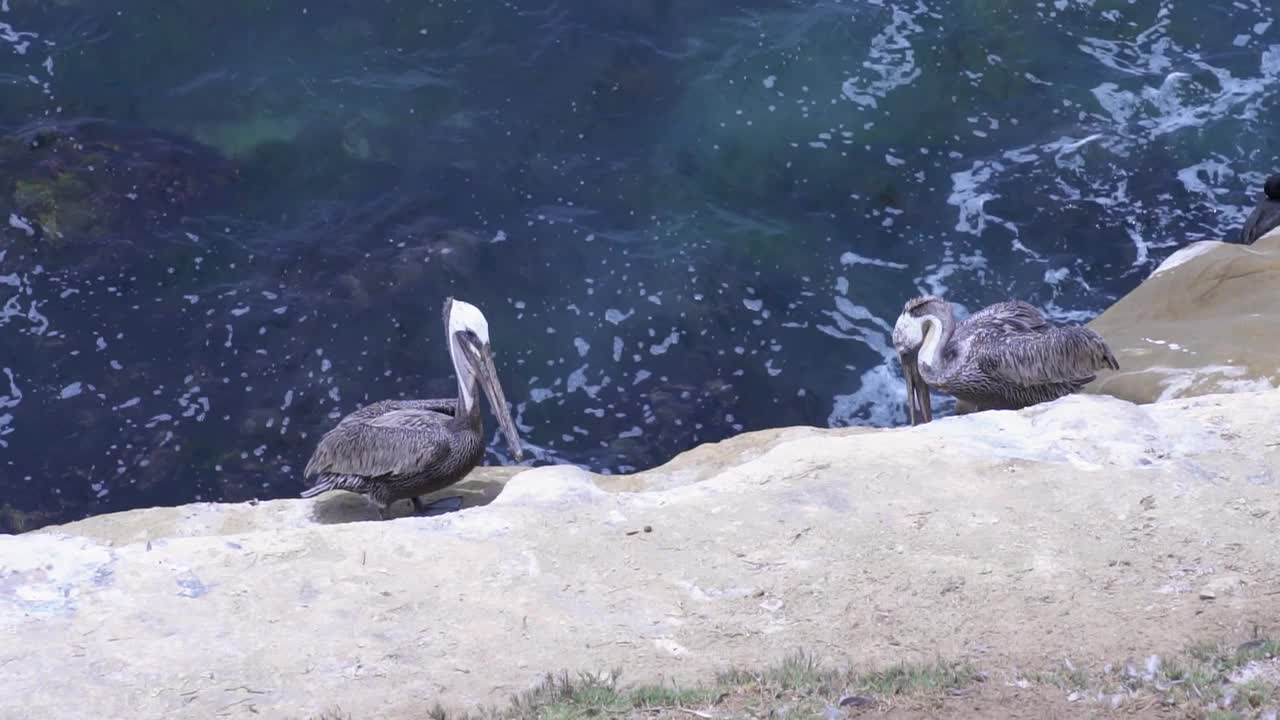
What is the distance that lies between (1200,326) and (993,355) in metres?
1.41

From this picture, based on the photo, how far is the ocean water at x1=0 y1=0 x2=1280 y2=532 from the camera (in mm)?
10734

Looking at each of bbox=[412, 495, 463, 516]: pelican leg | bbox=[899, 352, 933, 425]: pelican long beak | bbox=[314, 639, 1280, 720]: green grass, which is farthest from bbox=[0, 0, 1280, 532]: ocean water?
bbox=[314, 639, 1280, 720]: green grass

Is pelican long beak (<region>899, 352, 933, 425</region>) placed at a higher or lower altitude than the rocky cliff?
lower

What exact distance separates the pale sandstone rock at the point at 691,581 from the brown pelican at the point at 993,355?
273cm

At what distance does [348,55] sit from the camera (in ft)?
44.3

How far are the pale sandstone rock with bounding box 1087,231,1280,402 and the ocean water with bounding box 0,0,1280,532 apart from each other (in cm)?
101

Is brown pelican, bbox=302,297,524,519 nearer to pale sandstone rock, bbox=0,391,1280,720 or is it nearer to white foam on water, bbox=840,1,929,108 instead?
pale sandstone rock, bbox=0,391,1280,720

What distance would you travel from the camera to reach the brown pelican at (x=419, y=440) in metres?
Answer: 8.45

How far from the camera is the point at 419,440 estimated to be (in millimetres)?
8484

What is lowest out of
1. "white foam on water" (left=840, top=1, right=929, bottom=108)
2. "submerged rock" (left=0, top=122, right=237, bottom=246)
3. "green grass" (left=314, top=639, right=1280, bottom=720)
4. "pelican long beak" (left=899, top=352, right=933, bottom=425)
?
"pelican long beak" (left=899, top=352, right=933, bottom=425)

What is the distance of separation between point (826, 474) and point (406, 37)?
8.52 meters

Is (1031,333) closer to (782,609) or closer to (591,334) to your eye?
(591,334)

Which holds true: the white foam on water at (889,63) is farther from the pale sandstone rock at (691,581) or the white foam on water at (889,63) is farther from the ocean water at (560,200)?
the pale sandstone rock at (691,581)

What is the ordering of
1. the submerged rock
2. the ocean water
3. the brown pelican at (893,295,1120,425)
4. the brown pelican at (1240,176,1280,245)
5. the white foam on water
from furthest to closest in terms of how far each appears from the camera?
the white foam on water → the brown pelican at (1240,176,1280,245) → the submerged rock → the ocean water → the brown pelican at (893,295,1120,425)
